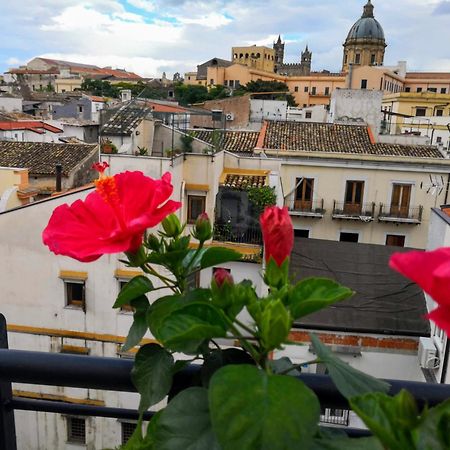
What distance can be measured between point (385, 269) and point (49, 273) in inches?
212

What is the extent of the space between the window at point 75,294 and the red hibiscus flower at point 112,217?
7.76 m

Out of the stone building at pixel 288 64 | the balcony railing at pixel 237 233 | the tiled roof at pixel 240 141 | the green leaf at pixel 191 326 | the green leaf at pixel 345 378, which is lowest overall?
the balcony railing at pixel 237 233

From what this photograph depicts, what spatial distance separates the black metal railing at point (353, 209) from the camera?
13.7 meters

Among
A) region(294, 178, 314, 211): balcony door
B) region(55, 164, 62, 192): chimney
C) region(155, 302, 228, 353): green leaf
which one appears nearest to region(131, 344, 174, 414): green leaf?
region(155, 302, 228, 353): green leaf

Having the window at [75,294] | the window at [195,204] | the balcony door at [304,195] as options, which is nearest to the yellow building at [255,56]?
the balcony door at [304,195]

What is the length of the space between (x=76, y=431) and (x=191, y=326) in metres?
9.06

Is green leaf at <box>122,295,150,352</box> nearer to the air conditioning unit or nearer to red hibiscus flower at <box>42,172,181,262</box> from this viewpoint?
red hibiscus flower at <box>42,172,181,262</box>

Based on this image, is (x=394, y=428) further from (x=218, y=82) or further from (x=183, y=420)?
(x=218, y=82)

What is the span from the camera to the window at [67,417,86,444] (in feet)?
28.2

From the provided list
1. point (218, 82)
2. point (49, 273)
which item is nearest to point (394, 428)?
point (49, 273)

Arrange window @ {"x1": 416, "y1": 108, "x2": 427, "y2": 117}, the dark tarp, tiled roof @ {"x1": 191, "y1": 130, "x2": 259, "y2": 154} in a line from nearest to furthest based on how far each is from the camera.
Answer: the dark tarp < tiled roof @ {"x1": 191, "y1": 130, "x2": 259, "y2": 154} < window @ {"x1": 416, "y1": 108, "x2": 427, "y2": 117}

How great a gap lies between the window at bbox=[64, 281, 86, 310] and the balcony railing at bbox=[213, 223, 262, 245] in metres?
2.54

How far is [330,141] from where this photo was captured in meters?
15.0

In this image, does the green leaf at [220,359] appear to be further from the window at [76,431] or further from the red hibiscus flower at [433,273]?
the window at [76,431]
